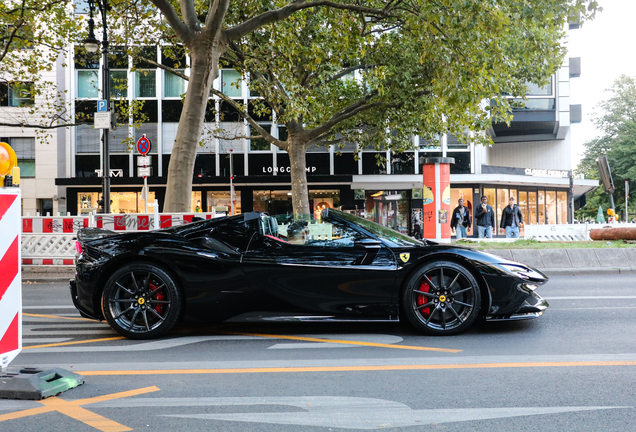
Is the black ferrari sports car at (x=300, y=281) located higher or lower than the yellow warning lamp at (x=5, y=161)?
lower

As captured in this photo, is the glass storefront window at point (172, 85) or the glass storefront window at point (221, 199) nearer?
the glass storefront window at point (172, 85)

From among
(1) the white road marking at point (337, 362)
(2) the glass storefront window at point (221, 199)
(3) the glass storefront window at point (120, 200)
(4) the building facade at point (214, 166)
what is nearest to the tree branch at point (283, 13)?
(1) the white road marking at point (337, 362)

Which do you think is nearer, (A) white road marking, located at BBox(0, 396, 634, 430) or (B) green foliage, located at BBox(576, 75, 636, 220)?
(A) white road marking, located at BBox(0, 396, 634, 430)

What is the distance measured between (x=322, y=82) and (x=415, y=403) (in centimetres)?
1785

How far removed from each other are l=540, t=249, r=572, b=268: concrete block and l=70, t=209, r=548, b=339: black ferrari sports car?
23.7 feet

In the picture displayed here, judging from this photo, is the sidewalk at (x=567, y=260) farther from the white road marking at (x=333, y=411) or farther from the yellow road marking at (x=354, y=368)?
the white road marking at (x=333, y=411)

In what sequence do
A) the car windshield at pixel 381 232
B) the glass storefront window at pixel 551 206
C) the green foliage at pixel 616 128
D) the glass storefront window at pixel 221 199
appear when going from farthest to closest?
the green foliage at pixel 616 128
the glass storefront window at pixel 551 206
the glass storefront window at pixel 221 199
the car windshield at pixel 381 232

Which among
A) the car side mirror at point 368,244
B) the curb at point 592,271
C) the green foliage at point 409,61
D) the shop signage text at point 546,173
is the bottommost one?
the curb at point 592,271

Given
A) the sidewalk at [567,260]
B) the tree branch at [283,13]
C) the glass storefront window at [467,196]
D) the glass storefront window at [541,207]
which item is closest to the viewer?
the sidewalk at [567,260]

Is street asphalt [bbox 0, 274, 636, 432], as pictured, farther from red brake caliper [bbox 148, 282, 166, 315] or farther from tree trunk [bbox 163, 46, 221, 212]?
tree trunk [bbox 163, 46, 221, 212]

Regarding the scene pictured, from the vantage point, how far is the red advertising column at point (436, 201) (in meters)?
19.2

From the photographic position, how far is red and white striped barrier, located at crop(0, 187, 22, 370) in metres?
3.45

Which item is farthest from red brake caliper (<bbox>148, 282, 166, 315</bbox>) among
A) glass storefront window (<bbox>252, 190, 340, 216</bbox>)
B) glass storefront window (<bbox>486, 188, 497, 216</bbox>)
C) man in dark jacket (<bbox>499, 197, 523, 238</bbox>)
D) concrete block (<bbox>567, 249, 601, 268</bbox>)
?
glass storefront window (<bbox>486, 188, 497, 216</bbox>)

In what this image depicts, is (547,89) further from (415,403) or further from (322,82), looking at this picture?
(415,403)
